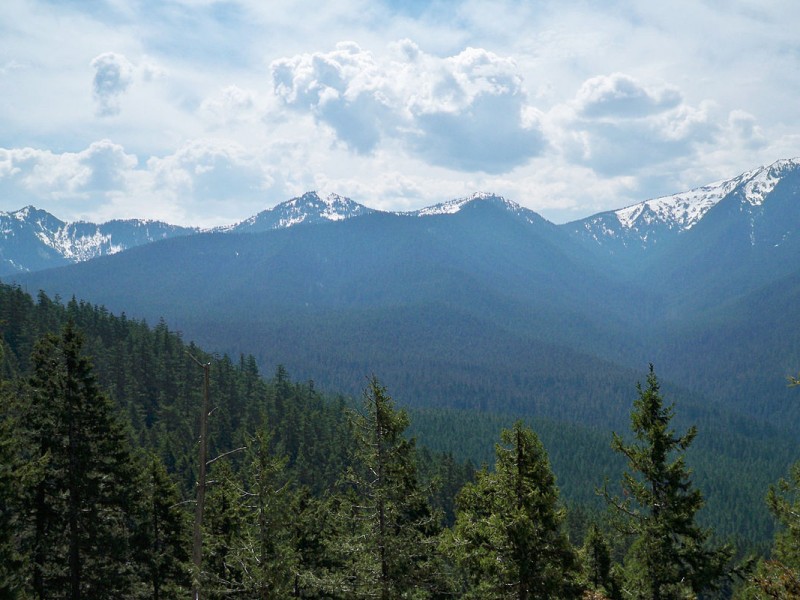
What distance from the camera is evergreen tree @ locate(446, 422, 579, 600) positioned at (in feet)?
53.0

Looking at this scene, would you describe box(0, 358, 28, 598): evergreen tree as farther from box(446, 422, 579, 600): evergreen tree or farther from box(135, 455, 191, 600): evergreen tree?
box(446, 422, 579, 600): evergreen tree

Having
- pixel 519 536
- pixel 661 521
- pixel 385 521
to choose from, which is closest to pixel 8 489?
pixel 385 521

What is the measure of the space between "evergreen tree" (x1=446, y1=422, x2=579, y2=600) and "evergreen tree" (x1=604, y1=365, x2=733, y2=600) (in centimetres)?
168

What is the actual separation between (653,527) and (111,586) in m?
18.4

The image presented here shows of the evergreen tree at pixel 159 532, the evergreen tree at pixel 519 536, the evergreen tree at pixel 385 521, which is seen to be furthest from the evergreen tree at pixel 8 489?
the evergreen tree at pixel 519 536

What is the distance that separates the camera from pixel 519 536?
16062 millimetres

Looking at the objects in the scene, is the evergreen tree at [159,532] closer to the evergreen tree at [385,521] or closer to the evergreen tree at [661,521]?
the evergreen tree at [385,521]

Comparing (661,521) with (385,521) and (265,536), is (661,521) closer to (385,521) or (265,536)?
(385,521)

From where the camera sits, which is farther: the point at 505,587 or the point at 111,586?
the point at 111,586

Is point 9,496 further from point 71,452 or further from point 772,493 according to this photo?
point 772,493

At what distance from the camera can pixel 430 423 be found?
174m

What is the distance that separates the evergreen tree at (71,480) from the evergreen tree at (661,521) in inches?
642

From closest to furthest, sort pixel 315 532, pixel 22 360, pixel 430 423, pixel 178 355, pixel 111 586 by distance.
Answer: pixel 111 586 < pixel 315 532 < pixel 22 360 < pixel 178 355 < pixel 430 423

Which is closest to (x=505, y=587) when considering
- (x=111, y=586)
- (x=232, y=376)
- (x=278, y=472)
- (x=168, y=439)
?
(x=278, y=472)
